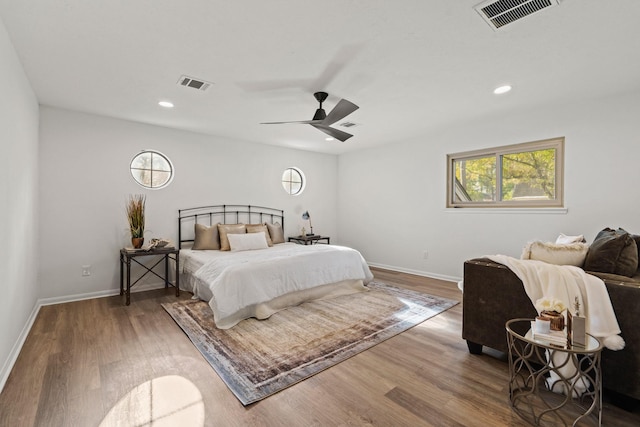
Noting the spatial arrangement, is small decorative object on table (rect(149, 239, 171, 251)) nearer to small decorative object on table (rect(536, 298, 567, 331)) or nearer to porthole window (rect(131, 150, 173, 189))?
porthole window (rect(131, 150, 173, 189))

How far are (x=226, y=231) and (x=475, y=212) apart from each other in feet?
12.6

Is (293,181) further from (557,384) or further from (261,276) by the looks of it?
(557,384)

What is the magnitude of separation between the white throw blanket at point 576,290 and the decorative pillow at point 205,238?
3.83 m

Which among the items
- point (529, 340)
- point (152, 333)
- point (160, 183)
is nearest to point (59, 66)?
point (160, 183)

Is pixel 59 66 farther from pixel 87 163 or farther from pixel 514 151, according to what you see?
pixel 514 151

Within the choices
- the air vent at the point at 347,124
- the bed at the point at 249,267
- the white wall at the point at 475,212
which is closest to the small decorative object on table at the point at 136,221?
the bed at the point at 249,267

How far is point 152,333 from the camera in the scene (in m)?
2.86

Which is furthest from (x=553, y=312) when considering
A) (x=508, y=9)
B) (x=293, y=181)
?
(x=293, y=181)

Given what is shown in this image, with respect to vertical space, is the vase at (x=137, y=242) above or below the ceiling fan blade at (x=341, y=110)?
below

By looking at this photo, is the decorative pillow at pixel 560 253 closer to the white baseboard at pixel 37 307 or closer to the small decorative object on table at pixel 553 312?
the small decorative object on table at pixel 553 312

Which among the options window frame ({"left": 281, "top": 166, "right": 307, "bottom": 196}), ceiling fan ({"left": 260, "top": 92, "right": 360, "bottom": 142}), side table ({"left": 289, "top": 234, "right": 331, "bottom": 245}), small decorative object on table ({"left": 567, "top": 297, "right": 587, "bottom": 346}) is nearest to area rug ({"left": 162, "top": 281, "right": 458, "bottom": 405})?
A: small decorative object on table ({"left": 567, "top": 297, "right": 587, "bottom": 346})

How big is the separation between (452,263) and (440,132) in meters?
2.15

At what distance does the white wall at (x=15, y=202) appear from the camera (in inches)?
81.9

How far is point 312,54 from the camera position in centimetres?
247
